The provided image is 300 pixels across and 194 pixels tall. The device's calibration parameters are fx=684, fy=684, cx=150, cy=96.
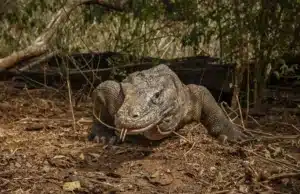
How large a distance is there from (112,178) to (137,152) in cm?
62

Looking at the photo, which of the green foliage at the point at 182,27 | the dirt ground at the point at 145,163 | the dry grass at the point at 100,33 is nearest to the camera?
the dirt ground at the point at 145,163

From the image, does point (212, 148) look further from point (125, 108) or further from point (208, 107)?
point (125, 108)

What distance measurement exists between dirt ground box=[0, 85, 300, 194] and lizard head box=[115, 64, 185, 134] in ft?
0.80

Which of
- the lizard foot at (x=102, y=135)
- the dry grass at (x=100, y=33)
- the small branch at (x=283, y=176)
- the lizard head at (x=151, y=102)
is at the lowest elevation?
the small branch at (x=283, y=176)

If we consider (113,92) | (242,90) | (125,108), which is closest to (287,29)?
(242,90)

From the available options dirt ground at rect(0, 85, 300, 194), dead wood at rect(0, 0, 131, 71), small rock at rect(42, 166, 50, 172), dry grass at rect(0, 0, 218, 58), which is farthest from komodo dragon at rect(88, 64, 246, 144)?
dead wood at rect(0, 0, 131, 71)

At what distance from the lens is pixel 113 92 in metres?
5.41

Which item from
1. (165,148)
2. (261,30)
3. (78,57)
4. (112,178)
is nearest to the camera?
(112,178)

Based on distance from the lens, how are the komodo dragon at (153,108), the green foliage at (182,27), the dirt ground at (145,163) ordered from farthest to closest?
the green foliage at (182,27), the komodo dragon at (153,108), the dirt ground at (145,163)

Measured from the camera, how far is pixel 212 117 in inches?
213

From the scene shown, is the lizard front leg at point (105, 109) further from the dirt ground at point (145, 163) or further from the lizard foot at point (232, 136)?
the lizard foot at point (232, 136)

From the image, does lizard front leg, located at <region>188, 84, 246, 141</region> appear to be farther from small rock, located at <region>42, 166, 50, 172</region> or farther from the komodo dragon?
small rock, located at <region>42, 166, 50, 172</region>

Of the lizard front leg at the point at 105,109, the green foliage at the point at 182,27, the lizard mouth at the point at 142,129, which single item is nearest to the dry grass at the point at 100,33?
the green foliage at the point at 182,27

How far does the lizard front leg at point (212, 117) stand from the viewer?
539 cm
